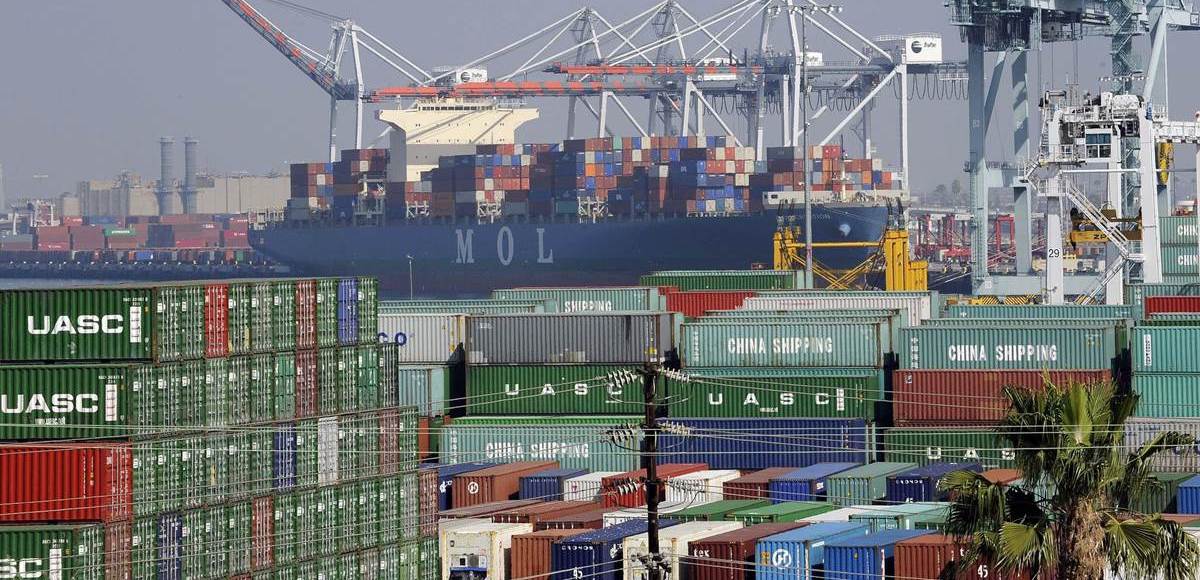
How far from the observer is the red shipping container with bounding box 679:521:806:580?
24.2 m

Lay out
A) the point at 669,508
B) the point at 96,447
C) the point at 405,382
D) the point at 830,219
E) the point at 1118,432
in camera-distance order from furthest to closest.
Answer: the point at 830,219 < the point at 405,382 < the point at 669,508 < the point at 96,447 < the point at 1118,432

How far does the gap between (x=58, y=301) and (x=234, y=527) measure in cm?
324

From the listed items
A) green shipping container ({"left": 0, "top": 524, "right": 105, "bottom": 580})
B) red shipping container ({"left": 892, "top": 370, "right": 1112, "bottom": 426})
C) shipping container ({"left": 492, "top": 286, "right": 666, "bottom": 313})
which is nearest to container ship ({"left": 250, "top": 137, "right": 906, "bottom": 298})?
shipping container ({"left": 492, "top": 286, "right": 666, "bottom": 313})

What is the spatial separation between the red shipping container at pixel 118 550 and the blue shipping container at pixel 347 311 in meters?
4.30

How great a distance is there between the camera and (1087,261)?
406ft

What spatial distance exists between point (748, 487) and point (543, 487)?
3.17 meters

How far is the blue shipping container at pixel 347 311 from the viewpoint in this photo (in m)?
24.3

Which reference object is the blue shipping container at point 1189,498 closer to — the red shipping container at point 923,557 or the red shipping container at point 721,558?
the red shipping container at point 923,557

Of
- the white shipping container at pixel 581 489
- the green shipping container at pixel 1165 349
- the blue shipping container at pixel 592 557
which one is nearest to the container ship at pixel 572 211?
the green shipping container at pixel 1165 349

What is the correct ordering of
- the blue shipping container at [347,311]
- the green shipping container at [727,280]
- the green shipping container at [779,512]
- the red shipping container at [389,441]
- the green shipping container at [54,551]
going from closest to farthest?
1. the green shipping container at [54,551]
2. the red shipping container at [389,441]
3. the blue shipping container at [347,311]
4. the green shipping container at [779,512]
5. the green shipping container at [727,280]

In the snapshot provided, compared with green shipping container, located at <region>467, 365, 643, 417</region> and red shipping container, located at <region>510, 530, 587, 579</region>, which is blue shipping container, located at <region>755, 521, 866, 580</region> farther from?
green shipping container, located at <region>467, 365, 643, 417</region>

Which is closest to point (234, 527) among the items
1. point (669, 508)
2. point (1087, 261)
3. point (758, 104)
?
point (669, 508)

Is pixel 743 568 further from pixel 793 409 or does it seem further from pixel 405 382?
pixel 405 382

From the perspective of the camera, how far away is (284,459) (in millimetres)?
22719
